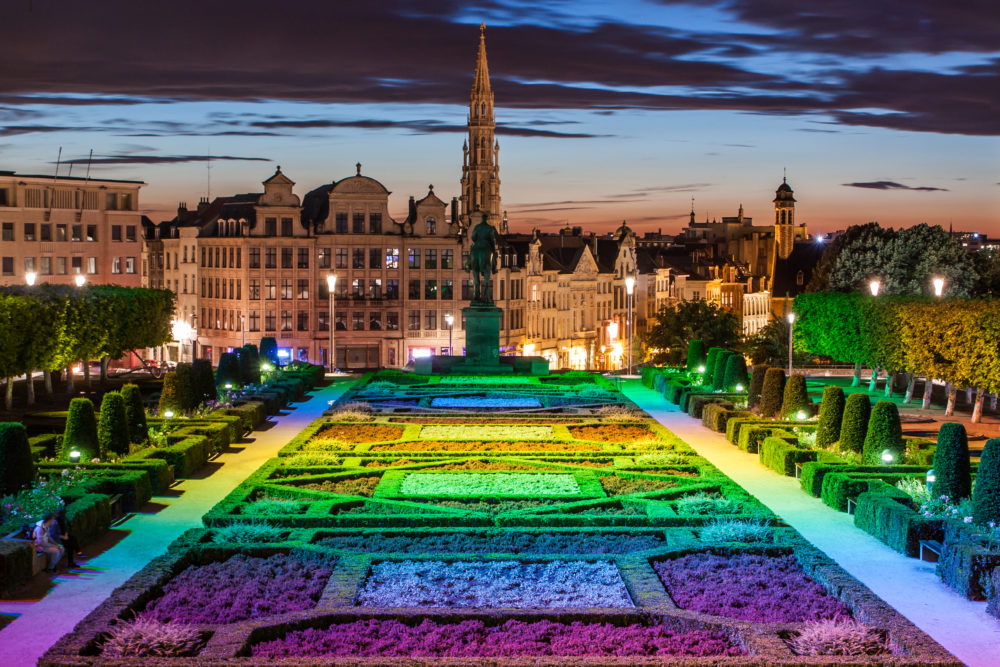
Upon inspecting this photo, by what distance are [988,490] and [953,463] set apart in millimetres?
2492

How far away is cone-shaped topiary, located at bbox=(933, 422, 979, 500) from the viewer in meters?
24.6

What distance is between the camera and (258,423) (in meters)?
40.6

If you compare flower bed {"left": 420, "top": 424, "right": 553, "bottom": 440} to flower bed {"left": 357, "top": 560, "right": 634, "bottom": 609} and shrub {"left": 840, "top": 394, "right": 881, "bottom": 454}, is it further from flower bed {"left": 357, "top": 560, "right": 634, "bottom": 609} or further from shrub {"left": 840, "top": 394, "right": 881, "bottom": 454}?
flower bed {"left": 357, "top": 560, "right": 634, "bottom": 609}

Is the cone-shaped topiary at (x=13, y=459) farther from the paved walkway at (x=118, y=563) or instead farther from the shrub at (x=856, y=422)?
the shrub at (x=856, y=422)

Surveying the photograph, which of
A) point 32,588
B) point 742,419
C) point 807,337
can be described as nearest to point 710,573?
point 32,588

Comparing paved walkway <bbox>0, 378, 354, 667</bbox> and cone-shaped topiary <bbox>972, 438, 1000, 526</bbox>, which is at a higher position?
cone-shaped topiary <bbox>972, 438, 1000, 526</bbox>

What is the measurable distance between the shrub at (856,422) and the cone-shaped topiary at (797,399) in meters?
6.93

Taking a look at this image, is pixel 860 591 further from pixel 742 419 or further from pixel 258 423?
pixel 258 423

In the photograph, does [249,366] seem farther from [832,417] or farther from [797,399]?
[832,417]

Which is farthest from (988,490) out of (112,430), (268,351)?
(268,351)

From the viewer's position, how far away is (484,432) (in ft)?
124

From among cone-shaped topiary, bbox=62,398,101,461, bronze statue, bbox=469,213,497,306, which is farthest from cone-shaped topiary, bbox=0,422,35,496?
bronze statue, bbox=469,213,497,306

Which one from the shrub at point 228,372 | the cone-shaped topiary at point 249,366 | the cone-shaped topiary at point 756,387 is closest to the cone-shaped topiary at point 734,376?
the cone-shaped topiary at point 756,387

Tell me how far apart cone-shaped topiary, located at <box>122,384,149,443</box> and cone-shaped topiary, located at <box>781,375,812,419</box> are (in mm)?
18885
